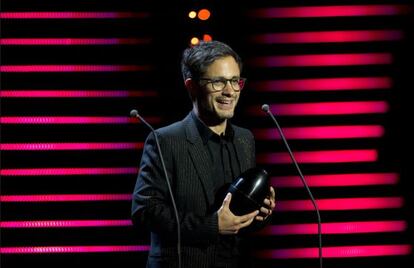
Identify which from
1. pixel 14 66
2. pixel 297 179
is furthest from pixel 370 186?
pixel 14 66

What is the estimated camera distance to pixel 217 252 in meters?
2.29

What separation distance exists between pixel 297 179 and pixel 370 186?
19.7 inches

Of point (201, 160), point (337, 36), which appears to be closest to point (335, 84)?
point (337, 36)

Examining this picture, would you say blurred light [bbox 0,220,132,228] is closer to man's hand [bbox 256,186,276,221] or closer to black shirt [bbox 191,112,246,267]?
black shirt [bbox 191,112,246,267]

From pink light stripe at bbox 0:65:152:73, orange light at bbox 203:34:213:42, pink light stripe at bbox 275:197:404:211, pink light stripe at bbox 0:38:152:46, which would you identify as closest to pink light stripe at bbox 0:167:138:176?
pink light stripe at bbox 0:65:152:73

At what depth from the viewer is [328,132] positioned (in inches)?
137

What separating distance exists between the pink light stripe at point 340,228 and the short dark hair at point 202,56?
144cm

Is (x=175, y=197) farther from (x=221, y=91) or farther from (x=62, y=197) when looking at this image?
(x=62, y=197)

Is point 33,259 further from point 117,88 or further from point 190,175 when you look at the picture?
point 190,175

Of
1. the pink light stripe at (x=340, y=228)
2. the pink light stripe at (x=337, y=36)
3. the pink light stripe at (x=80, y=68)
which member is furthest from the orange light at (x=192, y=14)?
the pink light stripe at (x=340, y=228)

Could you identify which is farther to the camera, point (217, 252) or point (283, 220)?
point (283, 220)

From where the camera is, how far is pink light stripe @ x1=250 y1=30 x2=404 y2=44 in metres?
3.48

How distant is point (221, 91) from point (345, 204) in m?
1.58

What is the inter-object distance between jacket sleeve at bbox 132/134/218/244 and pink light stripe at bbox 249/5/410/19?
1.63 meters
